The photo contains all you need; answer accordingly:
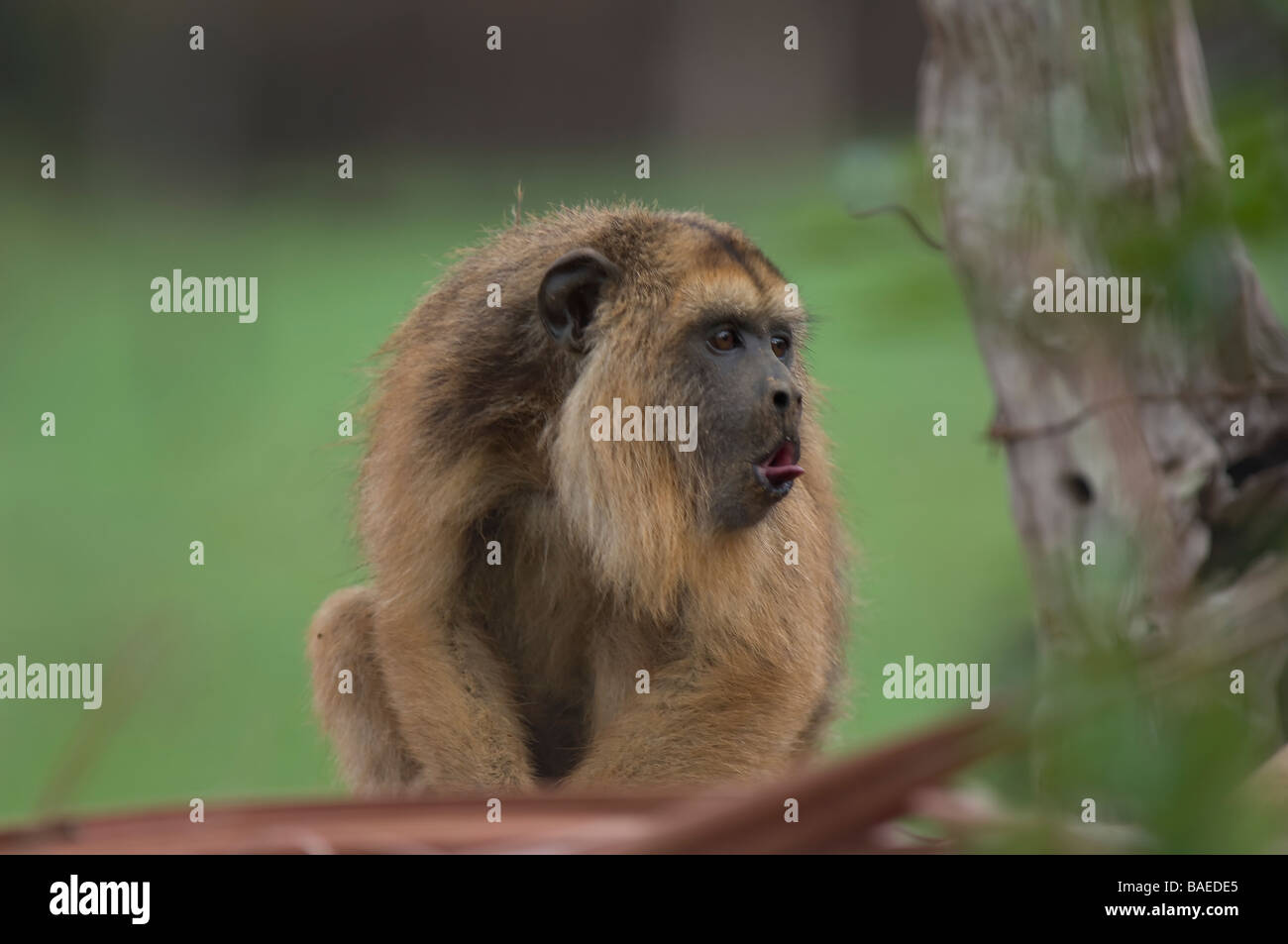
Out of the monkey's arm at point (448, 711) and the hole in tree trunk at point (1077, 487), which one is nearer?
the monkey's arm at point (448, 711)

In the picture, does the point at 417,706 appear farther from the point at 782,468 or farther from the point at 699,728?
the point at 782,468

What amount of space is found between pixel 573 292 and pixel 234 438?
677 cm

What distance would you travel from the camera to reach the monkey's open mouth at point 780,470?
374 centimetres

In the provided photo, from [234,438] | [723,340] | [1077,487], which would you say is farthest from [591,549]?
[234,438]

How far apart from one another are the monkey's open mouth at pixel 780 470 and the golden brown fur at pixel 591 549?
0.26 metres

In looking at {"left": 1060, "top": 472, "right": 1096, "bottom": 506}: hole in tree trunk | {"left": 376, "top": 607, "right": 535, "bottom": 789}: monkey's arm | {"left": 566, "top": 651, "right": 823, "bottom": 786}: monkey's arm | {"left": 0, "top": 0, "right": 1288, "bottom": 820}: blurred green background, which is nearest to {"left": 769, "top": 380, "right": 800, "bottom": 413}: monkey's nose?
{"left": 566, "top": 651, "right": 823, "bottom": 786}: monkey's arm

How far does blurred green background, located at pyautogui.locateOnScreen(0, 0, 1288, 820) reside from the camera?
8328mm

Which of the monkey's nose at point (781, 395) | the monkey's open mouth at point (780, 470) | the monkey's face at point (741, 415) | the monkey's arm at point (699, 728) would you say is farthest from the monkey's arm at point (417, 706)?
Answer: the monkey's nose at point (781, 395)

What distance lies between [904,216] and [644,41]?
7.54 m

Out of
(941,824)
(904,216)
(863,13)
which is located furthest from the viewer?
(863,13)

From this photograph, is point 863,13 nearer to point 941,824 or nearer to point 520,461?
point 520,461

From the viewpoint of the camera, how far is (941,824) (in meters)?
1.04

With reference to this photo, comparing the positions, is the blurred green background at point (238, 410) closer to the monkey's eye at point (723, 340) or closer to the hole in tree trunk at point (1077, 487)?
the hole in tree trunk at point (1077, 487)

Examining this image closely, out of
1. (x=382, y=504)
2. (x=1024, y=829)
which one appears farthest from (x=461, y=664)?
(x=1024, y=829)
